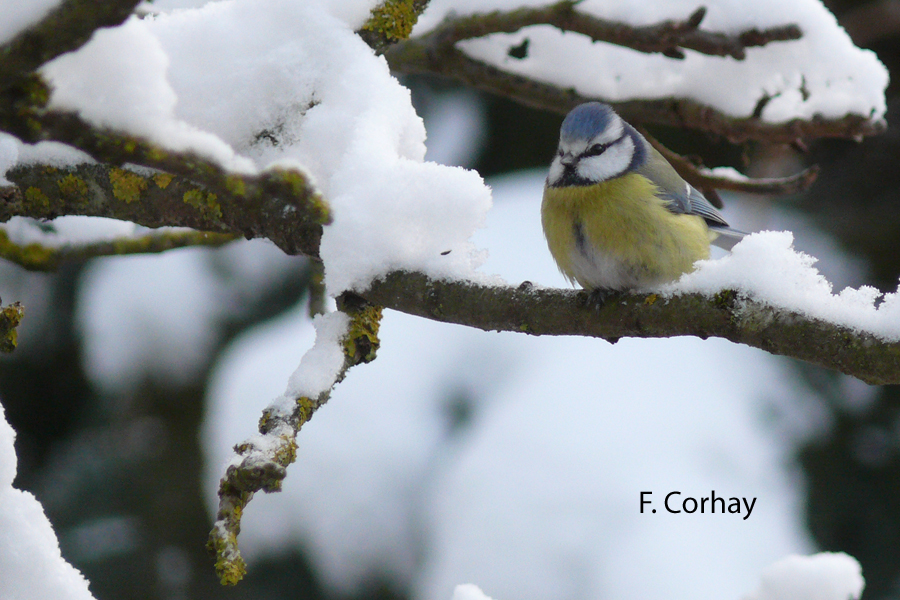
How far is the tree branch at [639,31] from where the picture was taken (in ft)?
6.47

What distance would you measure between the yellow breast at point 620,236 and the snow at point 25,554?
3.76 feet

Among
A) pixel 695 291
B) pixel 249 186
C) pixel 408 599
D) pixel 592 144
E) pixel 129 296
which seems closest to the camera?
pixel 249 186

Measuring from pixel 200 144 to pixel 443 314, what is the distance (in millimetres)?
587

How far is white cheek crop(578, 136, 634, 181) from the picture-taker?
1964 mm

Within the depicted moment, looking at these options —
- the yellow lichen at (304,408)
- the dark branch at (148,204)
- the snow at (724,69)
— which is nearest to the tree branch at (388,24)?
the dark branch at (148,204)

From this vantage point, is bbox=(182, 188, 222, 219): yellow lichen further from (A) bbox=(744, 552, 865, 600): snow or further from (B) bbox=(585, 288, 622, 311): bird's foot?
(A) bbox=(744, 552, 865, 600): snow

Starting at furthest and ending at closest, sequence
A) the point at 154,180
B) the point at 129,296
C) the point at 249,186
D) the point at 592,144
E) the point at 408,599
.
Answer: the point at 129,296 → the point at 408,599 → the point at 592,144 → the point at 154,180 → the point at 249,186

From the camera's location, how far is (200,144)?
2.25 feet

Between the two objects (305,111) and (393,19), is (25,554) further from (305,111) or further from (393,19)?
(393,19)

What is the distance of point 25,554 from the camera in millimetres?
1036

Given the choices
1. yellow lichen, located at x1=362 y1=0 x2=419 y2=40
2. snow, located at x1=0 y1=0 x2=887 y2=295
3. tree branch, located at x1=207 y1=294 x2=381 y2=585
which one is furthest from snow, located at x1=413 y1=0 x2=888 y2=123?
tree branch, located at x1=207 y1=294 x2=381 y2=585

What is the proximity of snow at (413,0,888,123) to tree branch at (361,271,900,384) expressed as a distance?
1169 millimetres

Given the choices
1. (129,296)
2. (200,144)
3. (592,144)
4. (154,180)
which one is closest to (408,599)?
(129,296)

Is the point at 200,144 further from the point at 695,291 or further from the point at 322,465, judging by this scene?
the point at 322,465
